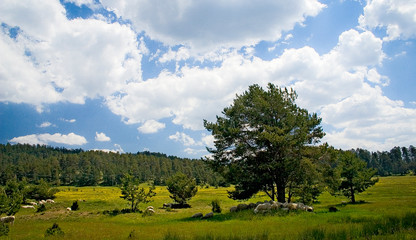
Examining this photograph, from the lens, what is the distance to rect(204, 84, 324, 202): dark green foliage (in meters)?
27.3

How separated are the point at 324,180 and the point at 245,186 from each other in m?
9.27

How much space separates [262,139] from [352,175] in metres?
26.3

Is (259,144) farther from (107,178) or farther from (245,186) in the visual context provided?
(107,178)

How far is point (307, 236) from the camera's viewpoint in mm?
12414

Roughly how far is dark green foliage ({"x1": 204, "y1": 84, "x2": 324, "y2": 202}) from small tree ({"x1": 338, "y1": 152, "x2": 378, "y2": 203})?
63.4 ft

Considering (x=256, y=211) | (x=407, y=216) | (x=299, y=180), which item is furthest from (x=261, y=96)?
(x=407, y=216)

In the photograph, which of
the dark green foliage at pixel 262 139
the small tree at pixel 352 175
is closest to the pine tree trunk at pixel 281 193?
the dark green foliage at pixel 262 139

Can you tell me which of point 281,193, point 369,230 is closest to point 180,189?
point 281,193

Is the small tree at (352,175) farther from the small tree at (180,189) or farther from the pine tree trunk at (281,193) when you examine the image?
the small tree at (180,189)

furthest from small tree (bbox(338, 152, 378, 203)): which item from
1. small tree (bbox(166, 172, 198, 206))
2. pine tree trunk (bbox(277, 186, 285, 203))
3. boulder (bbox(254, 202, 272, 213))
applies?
small tree (bbox(166, 172, 198, 206))

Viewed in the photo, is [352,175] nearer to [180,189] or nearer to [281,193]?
[281,193]

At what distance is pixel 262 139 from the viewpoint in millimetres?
27688

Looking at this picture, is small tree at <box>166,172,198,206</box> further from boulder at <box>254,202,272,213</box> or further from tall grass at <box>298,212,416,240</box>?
tall grass at <box>298,212,416,240</box>

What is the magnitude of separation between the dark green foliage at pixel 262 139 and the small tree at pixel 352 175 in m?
19.3
